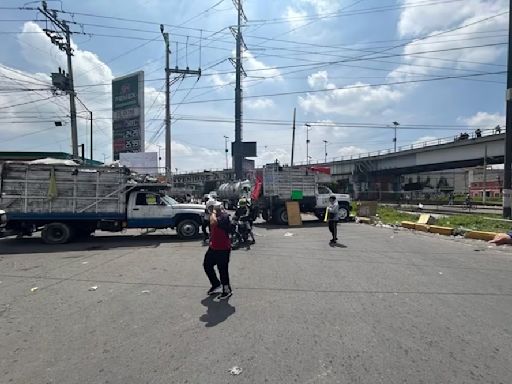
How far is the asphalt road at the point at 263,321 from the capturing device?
4.06 m

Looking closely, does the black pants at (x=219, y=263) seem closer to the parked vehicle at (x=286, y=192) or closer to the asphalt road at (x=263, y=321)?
the asphalt road at (x=263, y=321)

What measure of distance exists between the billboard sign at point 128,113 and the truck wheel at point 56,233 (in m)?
20.7

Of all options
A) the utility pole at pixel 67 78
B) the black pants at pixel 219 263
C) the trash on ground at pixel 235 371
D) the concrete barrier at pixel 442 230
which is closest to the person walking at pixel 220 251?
the black pants at pixel 219 263

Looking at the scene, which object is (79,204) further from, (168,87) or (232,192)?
(232,192)

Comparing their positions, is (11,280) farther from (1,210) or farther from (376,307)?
(376,307)

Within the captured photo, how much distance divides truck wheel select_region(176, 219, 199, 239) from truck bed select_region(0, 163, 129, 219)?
6.97ft

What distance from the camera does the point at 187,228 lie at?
15.3 m

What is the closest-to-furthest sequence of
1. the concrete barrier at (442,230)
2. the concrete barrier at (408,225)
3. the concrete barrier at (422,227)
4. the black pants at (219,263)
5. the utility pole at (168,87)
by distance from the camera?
the black pants at (219,263)
the concrete barrier at (442,230)
the concrete barrier at (422,227)
the concrete barrier at (408,225)
the utility pole at (168,87)

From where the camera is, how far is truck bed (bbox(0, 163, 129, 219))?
557 inches

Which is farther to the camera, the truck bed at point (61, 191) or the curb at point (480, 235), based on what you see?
the curb at point (480, 235)

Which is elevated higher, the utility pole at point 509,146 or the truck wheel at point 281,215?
the utility pole at point 509,146

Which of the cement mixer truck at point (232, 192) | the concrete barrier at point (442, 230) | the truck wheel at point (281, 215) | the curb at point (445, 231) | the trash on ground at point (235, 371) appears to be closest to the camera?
the trash on ground at point (235, 371)

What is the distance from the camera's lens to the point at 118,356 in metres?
4.40

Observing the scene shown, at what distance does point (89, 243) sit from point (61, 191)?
2016mm
